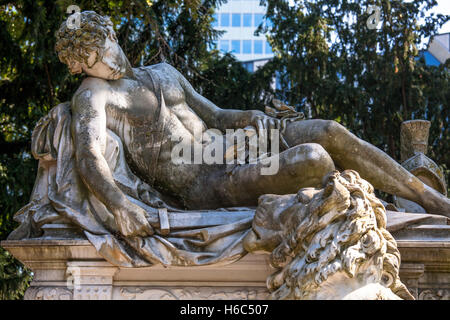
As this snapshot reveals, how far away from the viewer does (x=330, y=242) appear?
12.8ft

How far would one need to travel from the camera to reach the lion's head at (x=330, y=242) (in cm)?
384

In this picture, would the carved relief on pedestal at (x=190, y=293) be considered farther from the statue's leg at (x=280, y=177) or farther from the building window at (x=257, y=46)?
the building window at (x=257, y=46)

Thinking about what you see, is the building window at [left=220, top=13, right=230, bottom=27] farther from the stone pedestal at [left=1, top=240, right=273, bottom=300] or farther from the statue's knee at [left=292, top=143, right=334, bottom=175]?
the stone pedestal at [left=1, top=240, right=273, bottom=300]

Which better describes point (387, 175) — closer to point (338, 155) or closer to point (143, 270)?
point (338, 155)

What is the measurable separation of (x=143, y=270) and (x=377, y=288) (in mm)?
1484

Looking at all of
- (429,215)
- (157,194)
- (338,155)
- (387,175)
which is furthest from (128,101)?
(429,215)

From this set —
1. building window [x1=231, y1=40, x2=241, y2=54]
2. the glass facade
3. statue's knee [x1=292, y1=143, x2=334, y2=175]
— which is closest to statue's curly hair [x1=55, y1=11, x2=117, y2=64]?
statue's knee [x1=292, y1=143, x2=334, y2=175]

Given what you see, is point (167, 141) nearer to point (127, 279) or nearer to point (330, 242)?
point (127, 279)

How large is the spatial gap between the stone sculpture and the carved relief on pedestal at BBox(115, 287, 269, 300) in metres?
0.23

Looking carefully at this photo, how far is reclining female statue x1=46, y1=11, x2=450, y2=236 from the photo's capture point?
464 cm

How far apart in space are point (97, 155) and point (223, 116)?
1156 mm

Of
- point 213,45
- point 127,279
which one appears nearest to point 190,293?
point 127,279
